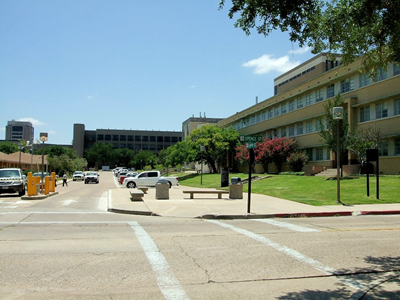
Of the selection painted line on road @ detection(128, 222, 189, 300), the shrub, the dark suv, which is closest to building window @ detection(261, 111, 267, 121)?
the shrub

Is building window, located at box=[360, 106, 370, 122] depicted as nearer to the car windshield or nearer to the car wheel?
the car wheel

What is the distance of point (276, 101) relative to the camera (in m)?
53.8

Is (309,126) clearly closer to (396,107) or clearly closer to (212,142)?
(396,107)

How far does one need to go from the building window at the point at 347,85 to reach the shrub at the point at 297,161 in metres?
8.91

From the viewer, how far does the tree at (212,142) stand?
60.8 metres

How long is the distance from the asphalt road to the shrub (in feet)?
107

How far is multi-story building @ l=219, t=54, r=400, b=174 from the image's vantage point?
32469 mm

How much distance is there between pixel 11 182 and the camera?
2395 centimetres

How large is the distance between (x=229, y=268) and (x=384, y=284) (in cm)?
247

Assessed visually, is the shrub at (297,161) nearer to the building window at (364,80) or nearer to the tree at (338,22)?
the building window at (364,80)

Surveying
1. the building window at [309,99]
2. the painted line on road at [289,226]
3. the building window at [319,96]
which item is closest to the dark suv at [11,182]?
the painted line on road at [289,226]

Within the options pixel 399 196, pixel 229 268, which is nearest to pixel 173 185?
pixel 399 196

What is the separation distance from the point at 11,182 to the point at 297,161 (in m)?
30.6

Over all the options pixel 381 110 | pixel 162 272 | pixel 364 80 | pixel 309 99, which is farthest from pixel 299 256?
pixel 309 99
